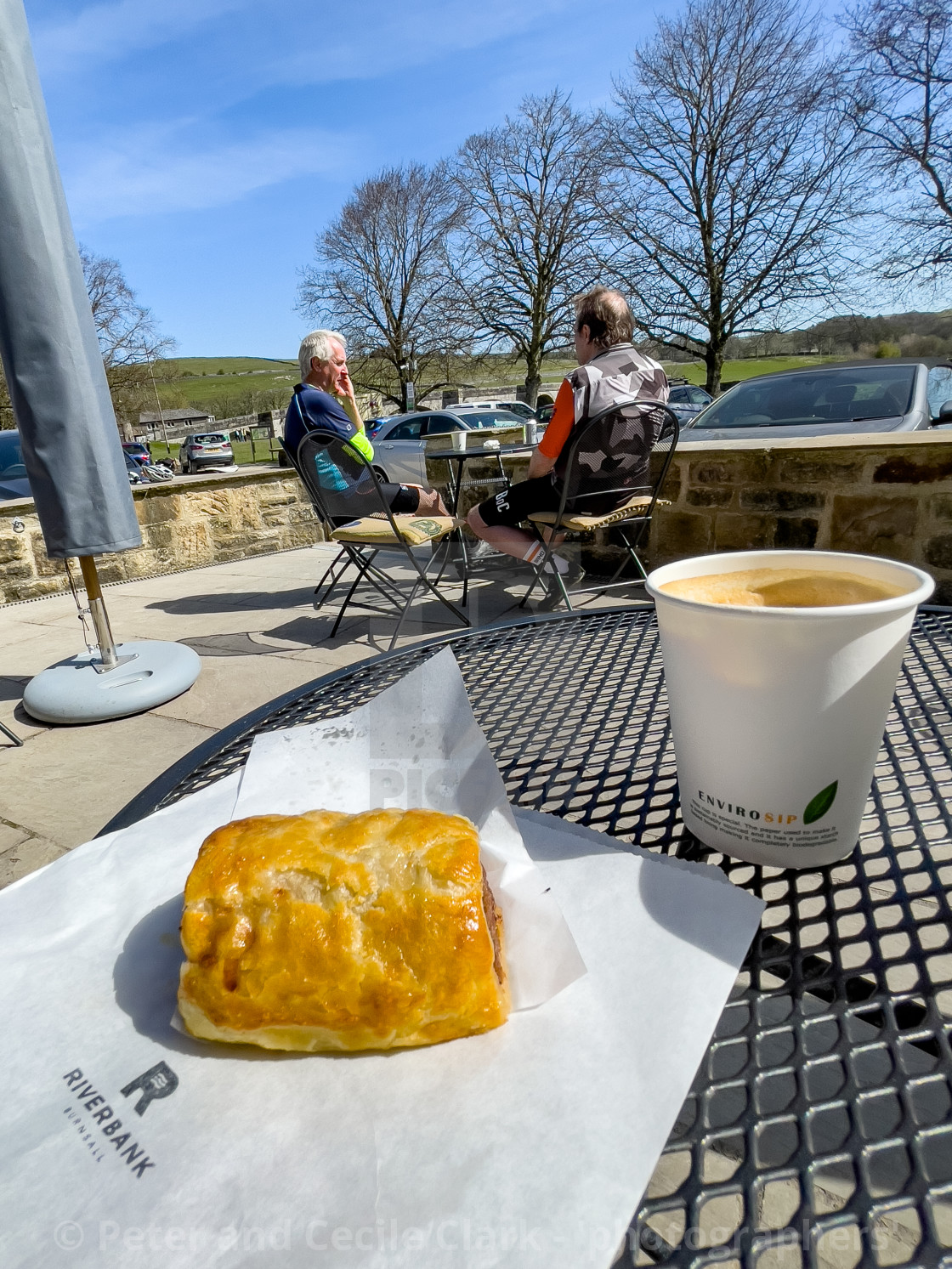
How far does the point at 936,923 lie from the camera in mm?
613

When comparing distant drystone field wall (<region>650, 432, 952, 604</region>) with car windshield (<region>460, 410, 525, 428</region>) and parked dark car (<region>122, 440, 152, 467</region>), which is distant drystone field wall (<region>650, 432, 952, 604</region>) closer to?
car windshield (<region>460, 410, 525, 428</region>)

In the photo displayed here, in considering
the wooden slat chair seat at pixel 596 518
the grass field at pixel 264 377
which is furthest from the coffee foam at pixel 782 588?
the grass field at pixel 264 377

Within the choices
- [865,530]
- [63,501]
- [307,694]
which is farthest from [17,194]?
[865,530]

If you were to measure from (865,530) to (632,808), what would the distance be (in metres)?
3.78

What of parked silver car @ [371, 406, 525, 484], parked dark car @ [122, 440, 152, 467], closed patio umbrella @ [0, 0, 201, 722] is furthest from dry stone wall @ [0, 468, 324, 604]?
parked dark car @ [122, 440, 152, 467]

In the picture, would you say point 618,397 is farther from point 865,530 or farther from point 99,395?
point 99,395

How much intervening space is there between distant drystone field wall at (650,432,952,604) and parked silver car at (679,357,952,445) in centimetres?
106

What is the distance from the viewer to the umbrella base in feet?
10.0

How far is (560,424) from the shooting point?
3.88m

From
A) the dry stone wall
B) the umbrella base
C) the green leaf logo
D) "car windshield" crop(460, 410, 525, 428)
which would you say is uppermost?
"car windshield" crop(460, 410, 525, 428)

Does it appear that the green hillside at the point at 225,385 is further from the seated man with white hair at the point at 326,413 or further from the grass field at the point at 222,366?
the seated man with white hair at the point at 326,413

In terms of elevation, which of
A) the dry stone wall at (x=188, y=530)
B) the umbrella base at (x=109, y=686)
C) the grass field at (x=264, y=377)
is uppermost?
the grass field at (x=264, y=377)

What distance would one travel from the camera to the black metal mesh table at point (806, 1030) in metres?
0.40

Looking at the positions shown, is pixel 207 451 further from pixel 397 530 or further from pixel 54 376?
pixel 54 376
